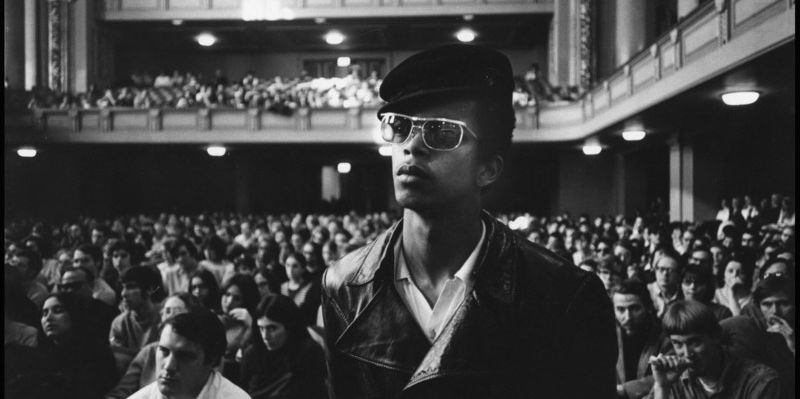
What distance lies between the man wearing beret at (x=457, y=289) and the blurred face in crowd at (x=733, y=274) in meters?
5.58

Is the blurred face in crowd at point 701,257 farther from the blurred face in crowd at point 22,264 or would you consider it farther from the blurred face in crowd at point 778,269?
the blurred face in crowd at point 22,264

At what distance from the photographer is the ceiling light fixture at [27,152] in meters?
26.2

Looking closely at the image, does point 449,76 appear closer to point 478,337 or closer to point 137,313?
point 478,337

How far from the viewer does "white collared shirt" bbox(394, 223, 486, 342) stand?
1.68 meters

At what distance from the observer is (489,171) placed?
5.61ft

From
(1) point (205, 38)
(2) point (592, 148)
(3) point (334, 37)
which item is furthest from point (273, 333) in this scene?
(1) point (205, 38)

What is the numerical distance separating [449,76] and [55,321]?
14.7ft

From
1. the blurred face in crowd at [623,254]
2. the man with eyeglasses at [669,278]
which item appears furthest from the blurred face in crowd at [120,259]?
the man with eyeglasses at [669,278]

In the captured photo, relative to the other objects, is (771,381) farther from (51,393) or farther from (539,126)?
(539,126)

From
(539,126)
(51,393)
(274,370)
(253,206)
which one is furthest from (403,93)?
(253,206)

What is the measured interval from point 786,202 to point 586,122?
8257 millimetres

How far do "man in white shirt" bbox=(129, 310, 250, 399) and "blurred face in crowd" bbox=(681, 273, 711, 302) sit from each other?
133 inches

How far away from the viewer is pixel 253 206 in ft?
94.1

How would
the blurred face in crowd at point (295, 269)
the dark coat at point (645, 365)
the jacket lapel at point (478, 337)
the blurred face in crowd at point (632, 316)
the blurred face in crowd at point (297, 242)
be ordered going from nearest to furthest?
1. the jacket lapel at point (478, 337)
2. the dark coat at point (645, 365)
3. the blurred face in crowd at point (632, 316)
4. the blurred face in crowd at point (295, 269)
5. the blurred face in crowd at point (297, 242)
